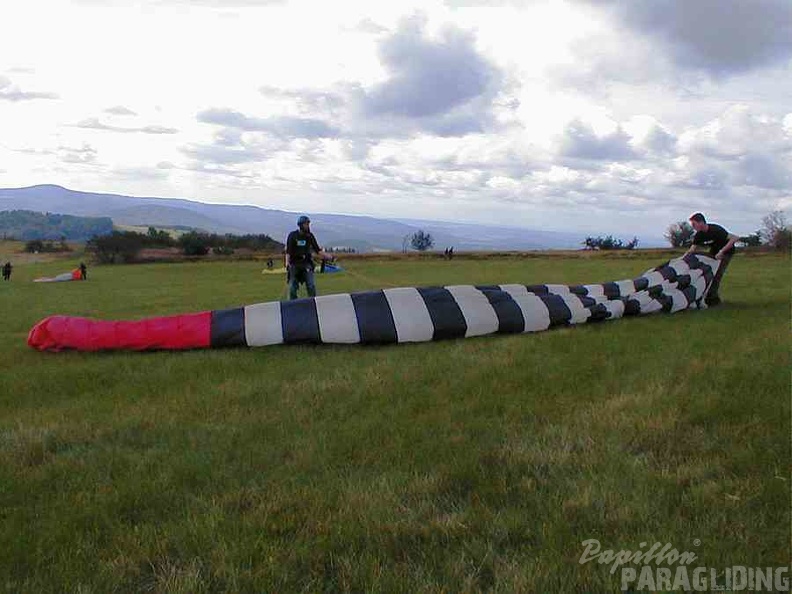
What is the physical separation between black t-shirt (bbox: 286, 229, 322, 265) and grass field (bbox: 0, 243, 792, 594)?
4.70 m

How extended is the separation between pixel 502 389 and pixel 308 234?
6441 mm

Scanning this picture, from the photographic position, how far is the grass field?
269 cm

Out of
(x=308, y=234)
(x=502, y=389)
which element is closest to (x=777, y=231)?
(x=308, y=234)

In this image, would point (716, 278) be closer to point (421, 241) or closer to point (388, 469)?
point (388, 469)

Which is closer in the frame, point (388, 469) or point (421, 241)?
point (388, 469)

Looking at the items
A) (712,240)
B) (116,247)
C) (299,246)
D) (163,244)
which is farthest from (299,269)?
(163,244)

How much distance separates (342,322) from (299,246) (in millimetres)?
3970

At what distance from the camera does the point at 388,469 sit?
11.9 feet

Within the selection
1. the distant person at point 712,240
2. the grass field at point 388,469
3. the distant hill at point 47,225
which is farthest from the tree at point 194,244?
the distant hill at point 47,225

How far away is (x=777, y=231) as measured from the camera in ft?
141

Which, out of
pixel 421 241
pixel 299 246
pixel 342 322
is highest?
pixel 421 241

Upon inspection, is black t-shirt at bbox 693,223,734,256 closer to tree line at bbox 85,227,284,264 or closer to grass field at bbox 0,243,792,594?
grass field at bbox 0,243,792,594

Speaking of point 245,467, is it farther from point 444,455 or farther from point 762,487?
point 762,487

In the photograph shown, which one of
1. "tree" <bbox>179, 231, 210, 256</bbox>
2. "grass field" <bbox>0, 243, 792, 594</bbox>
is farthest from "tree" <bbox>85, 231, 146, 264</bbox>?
"grass field" <bbox>0, 243, 792, 594</bbox>
